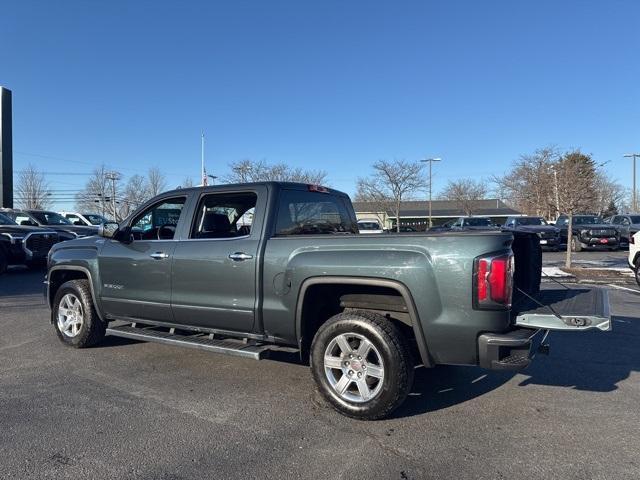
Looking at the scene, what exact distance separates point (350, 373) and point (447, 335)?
2.84 feet

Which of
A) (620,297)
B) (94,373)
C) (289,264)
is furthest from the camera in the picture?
(620,297)

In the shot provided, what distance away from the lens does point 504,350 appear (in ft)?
11.4

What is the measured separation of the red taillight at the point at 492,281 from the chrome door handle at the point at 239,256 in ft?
6.50

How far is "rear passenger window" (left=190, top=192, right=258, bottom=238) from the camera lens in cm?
500

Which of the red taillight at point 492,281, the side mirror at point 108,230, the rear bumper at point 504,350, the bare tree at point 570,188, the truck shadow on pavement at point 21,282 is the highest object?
the bare tree at point 570,188

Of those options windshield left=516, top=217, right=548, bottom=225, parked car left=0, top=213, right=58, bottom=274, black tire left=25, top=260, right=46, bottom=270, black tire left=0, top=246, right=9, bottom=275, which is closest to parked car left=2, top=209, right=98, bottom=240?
black tire left=25, top=260, right=46, bottom=270

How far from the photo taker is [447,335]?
357 centimetres

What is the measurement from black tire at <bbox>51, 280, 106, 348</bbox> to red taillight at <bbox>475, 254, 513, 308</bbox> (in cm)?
444

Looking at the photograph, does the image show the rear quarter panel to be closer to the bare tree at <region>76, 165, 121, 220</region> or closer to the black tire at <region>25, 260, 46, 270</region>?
the black tire at <region>25, 260, 46, 270</region>

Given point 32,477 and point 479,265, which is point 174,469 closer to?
point 32,477


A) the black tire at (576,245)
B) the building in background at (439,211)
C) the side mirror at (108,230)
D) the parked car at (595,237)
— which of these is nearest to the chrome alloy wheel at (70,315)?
the side mirror at (108,230)

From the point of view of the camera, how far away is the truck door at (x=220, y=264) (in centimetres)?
443

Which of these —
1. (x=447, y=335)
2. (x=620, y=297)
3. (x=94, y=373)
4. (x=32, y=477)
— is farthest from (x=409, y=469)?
(x=620, y=297)

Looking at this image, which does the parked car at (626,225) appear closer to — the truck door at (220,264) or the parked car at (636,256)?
the parked car at (636,256)
